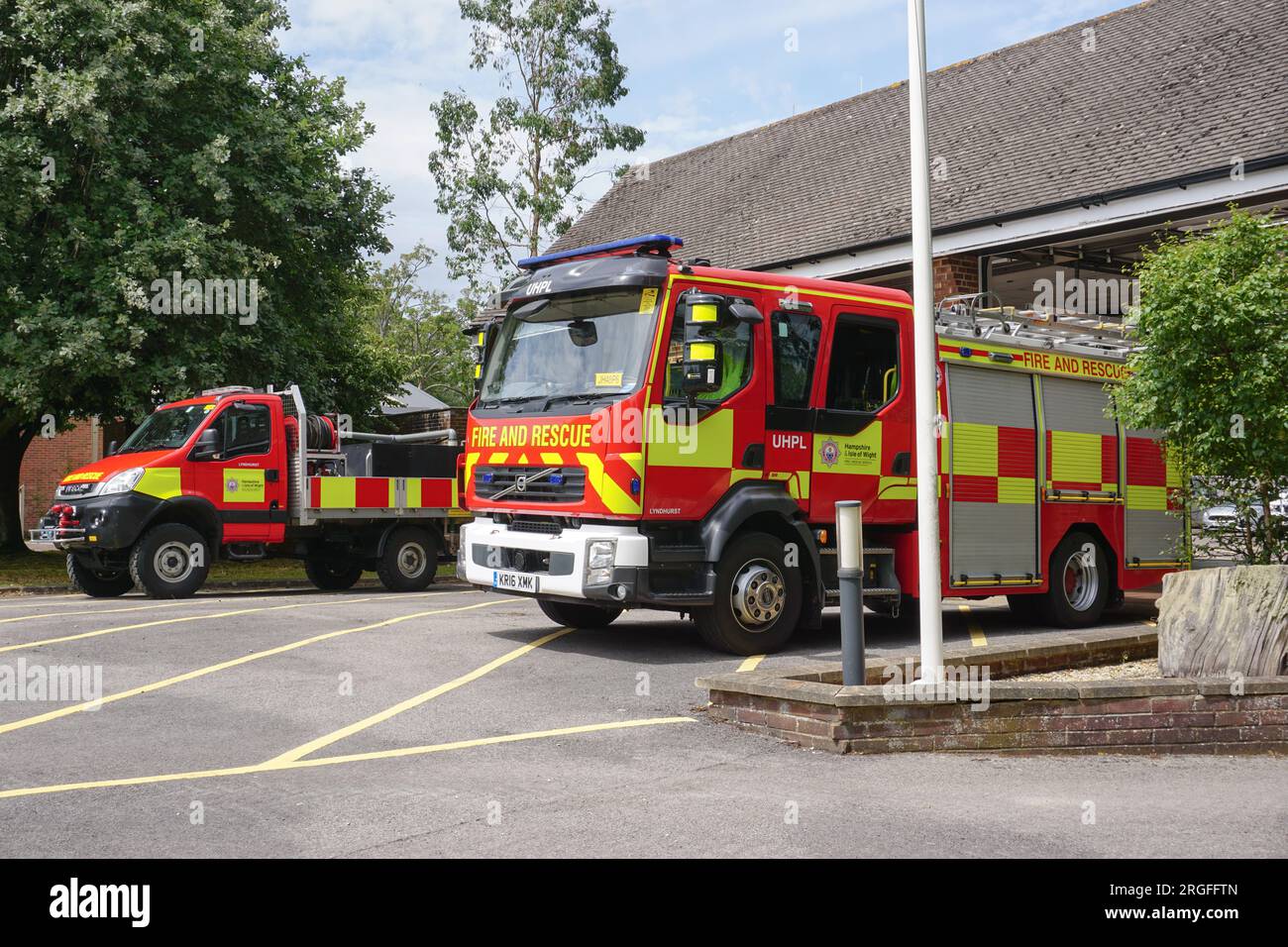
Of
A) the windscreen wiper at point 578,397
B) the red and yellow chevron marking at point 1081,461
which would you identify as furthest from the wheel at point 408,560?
the red and yellow chevron marking at point 1081,461

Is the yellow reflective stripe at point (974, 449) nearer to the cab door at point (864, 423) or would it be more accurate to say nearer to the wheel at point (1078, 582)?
the cab door at point (864, 423)

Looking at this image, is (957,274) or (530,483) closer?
(530,483)

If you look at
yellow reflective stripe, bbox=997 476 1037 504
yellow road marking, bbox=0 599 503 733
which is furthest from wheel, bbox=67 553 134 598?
yellow reflective stripe, bbox=997 476 1037 504

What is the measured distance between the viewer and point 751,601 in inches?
391

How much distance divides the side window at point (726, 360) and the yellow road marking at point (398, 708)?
247 centimetres

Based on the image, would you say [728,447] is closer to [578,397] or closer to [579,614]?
Result: [578,397]

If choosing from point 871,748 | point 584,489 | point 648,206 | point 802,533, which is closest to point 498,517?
point 584,489

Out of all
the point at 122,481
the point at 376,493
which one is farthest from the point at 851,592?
the point at 122,481

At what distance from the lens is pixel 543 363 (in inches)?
406

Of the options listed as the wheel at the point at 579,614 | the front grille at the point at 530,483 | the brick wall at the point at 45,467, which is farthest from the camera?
the brick wall at the point at 45,467

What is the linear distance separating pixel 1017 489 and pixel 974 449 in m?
0.71

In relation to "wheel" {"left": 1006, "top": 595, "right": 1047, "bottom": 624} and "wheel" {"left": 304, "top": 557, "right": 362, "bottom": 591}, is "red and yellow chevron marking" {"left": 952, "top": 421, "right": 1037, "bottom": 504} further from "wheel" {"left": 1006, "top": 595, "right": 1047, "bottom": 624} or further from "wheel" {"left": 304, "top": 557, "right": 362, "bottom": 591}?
"wheel" {"left": 304, "top": 557, "right": 362, "bottom": 591}

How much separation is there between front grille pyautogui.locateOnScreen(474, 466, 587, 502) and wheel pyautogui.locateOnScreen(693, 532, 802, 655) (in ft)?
4.24

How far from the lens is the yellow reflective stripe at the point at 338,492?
1606cm
